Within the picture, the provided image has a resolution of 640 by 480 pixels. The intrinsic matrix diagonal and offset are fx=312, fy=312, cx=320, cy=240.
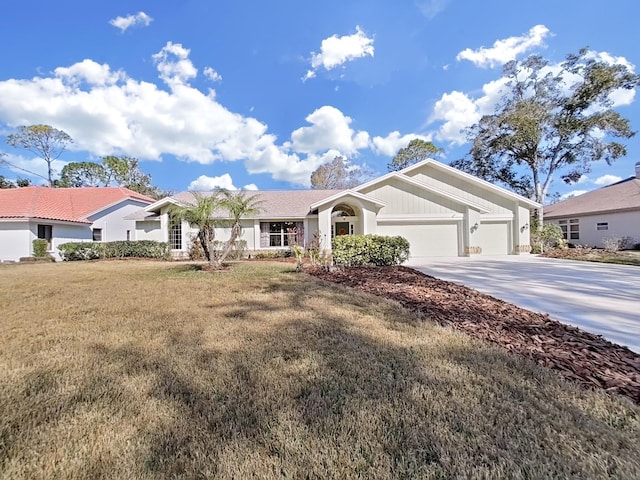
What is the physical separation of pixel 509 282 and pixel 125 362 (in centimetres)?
970

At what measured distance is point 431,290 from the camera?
7.80 metres

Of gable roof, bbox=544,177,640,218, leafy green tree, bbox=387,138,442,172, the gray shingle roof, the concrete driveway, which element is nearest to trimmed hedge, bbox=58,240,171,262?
the gray shingle roof

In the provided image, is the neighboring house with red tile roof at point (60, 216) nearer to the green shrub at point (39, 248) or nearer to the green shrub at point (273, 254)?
the green shrub at point (39, 248)

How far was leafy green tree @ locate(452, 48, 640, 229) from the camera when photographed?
23562 mm

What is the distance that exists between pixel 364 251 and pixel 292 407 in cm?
1024

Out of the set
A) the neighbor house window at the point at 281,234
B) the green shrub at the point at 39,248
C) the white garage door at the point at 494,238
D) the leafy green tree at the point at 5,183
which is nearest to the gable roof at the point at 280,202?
the neighbor house window at the point at 281,234

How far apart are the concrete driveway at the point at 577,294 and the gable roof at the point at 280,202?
11.1m

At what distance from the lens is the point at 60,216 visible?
70.4 ft

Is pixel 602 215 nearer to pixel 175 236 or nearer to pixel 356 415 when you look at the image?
pixel 356 415

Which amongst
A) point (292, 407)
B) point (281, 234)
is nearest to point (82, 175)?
point (281, 234)

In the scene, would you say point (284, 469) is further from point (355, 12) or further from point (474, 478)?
point (355, 12)

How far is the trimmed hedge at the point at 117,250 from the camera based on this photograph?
19.6 m

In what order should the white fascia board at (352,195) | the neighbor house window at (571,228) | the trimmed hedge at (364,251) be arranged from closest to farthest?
the trimmed hedge at (364,251), the white fascia board at (352,195), the neighbor house window at (571,228)

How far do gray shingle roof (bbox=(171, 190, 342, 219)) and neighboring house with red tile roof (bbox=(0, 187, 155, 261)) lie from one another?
5.87 metres
